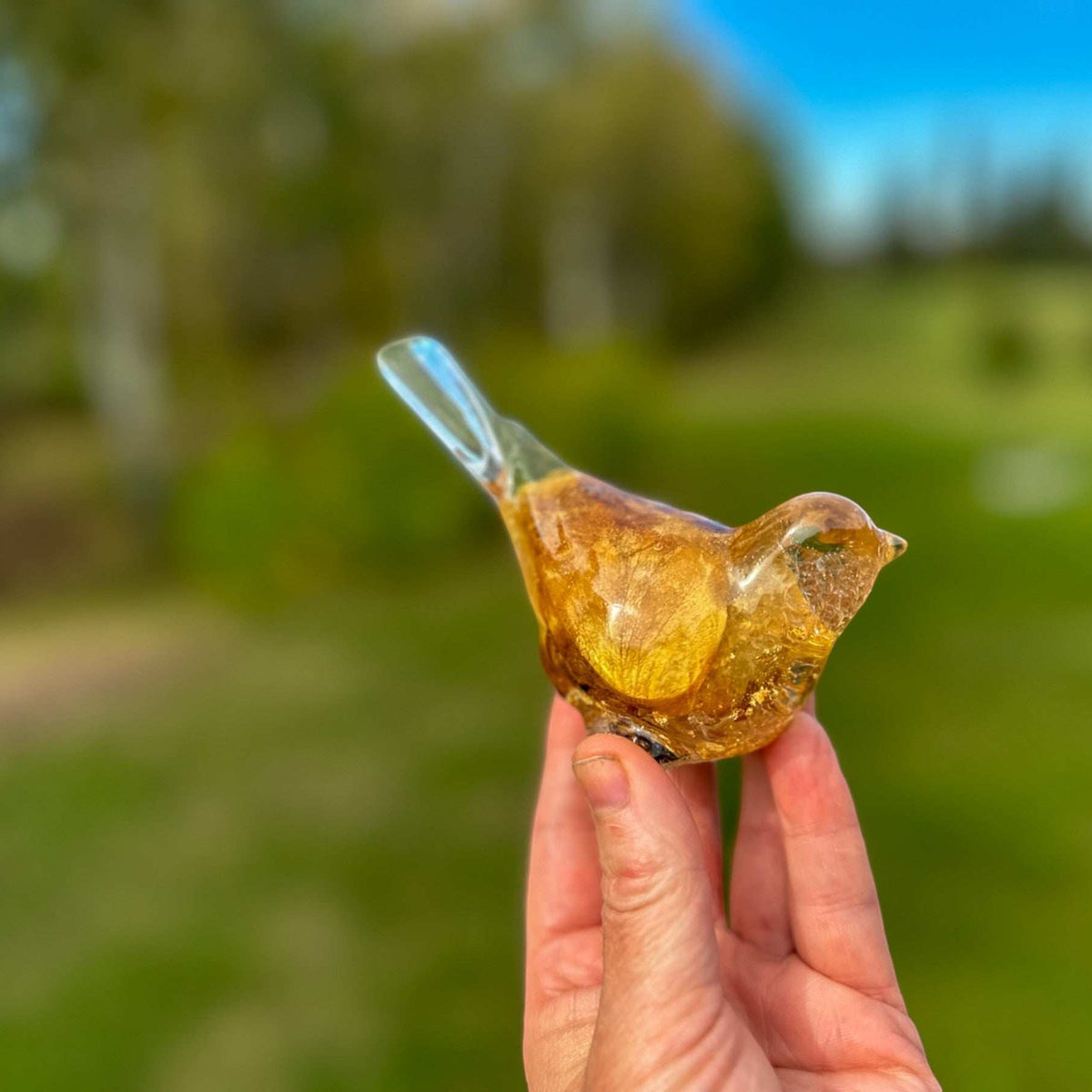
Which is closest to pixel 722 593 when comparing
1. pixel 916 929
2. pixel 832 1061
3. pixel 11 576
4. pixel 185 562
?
pixel 832 1061

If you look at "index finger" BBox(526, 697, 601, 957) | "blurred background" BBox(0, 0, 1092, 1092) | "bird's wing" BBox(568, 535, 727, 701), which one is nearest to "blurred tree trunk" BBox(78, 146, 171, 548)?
"blurred background" BBox(0, 0, 1092, 1092)

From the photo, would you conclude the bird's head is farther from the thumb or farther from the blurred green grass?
the blurred green grass

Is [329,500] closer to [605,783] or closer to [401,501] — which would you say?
[401,501]

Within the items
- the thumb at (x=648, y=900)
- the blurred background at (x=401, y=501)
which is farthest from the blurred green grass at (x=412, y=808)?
the thumb at (x=648, y=900)

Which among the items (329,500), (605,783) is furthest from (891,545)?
(329,500)

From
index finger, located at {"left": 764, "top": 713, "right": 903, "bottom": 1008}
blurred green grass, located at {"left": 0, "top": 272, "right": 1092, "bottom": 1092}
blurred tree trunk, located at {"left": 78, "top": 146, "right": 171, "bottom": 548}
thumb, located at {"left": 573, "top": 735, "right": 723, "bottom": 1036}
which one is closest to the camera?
thumb, located at {"left": 573, "top": 735, "right": 723, "bottom": 1036}

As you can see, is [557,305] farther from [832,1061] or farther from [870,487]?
[832,1061]

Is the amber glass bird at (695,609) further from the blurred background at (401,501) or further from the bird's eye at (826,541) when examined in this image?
the blurred background at (401,501)
